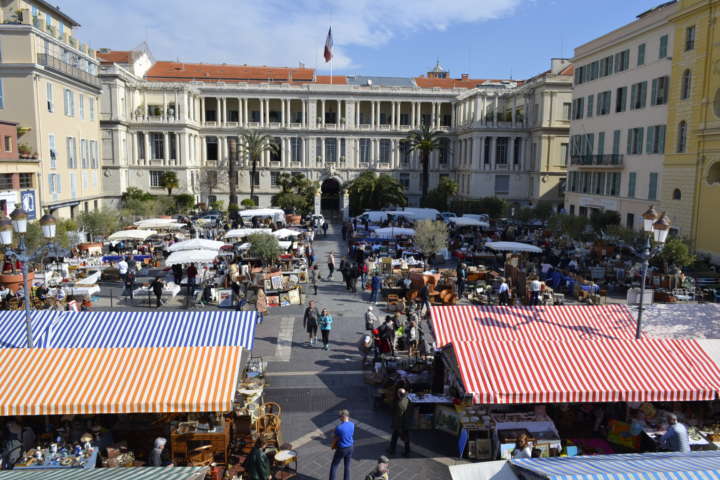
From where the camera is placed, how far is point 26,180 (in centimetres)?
3556

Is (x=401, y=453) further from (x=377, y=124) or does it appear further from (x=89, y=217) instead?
(x=377, y=124)

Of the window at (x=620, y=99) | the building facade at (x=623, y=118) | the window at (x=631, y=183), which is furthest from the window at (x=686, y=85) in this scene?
the window at (x=631, y=183)

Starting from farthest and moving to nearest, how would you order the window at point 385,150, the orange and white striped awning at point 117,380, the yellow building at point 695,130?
the window at point 385,150
the yellow building at point 695,130
the orange and white striped awning at point 117,380

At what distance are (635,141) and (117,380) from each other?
37162 mm

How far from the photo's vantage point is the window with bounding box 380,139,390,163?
67438 mm

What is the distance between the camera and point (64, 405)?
10055 mm

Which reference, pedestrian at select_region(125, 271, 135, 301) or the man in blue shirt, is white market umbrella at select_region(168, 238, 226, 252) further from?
the man in blue shirt

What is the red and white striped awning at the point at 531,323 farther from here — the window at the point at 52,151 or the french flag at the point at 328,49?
the french flag at the point at 328,49

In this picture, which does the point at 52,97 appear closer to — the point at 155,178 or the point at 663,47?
the point at 155,178

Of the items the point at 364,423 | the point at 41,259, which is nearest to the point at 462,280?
the point at 364,423

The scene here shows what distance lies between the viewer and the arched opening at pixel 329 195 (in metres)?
68.1

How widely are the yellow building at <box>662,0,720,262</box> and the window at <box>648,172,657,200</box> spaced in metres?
1.19

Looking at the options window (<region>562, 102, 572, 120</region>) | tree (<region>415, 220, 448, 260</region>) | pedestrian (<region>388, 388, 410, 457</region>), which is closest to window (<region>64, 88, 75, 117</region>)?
tree (<region>415, 220, 448, 260</region>)

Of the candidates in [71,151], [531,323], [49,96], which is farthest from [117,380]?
[71,151]
